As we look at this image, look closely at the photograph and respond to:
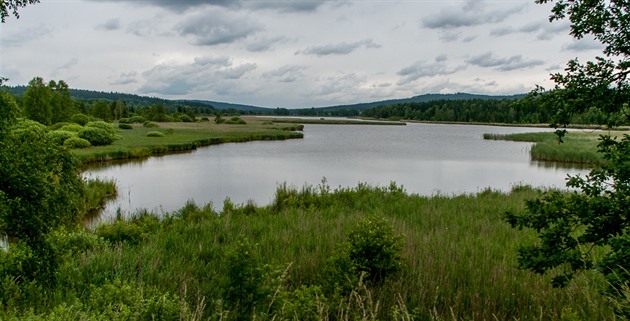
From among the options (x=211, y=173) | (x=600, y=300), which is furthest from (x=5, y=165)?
(x=211, y=173)

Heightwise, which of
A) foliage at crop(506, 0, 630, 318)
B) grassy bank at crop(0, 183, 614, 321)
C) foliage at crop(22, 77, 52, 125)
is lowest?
grassy bank at crop(0, 183, 614, 321)

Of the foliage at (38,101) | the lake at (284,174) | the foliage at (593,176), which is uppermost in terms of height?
the foliage at (38,101)

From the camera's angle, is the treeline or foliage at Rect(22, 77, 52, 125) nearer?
foliage at Rect(22, 77, 52, 125)

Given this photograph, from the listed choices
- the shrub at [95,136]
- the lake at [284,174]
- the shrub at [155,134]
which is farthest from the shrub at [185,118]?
the lake at [284,174]

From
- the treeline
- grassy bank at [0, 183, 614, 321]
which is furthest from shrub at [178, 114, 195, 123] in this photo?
grassy bank at [0, 183, 614, 321]

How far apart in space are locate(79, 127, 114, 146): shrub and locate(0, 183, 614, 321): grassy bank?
1191 inches

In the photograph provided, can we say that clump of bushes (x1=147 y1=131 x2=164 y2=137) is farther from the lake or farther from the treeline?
the treeline

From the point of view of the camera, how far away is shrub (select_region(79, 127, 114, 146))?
35.8 m

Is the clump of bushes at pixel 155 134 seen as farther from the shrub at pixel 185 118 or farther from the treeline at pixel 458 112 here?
the treeline at pixel 458 112

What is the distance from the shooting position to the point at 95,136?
119 feet

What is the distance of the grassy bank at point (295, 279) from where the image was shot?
13.3 feet

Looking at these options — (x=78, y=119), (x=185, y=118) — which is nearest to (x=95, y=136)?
(x=78, y=119)

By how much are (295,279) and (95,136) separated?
3619cm

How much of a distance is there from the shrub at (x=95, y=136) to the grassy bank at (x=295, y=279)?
30.2 metres
